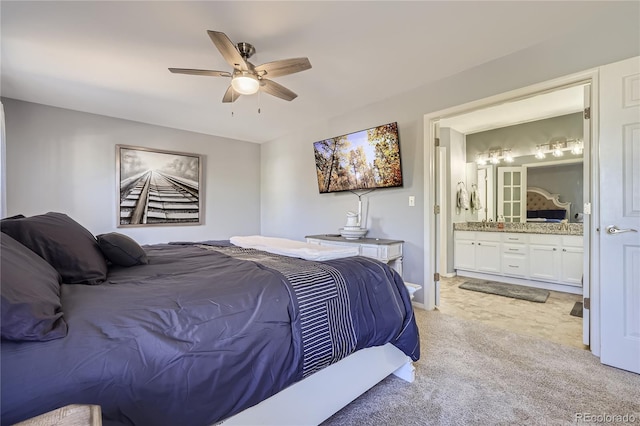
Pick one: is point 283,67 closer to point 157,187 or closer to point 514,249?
point 157,187

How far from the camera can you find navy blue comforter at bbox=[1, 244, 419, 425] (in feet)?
2.51

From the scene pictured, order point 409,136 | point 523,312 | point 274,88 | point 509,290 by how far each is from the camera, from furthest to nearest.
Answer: point 509,290
point 409,136
point 523,312
point 274,88

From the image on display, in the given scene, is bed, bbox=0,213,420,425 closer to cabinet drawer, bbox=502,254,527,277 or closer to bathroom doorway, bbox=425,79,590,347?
bathroom doorway, bbox=425,79,590,347

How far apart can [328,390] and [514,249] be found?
12.7 ft

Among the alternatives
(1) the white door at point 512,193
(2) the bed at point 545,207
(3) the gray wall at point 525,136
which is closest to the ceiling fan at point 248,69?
(3) the gray wall at point 525,136

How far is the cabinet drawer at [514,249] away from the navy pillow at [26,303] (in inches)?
190

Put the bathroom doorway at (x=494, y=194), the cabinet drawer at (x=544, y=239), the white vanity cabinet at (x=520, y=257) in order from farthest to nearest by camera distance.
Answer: the cabinet drawer at (x=544, y=239) → the white vanity cabinet at (x=520, y=257) → the bathroom doorway at (x=494, y=194)

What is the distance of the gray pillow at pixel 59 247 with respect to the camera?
129cm

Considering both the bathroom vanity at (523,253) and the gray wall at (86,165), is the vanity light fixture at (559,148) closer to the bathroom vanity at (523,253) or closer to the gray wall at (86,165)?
the bathroom vanity at (523,253)

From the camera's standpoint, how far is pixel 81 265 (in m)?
1.35

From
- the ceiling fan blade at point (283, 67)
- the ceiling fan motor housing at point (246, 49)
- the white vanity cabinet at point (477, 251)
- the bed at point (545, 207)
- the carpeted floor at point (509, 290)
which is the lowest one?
the carpeted floor at point (509, 290)

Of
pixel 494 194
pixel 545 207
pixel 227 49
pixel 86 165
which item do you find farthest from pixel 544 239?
pixel 86 165

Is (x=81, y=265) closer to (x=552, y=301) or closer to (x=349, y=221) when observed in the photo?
(x=349, y=221)

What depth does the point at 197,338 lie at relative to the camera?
0.99m
